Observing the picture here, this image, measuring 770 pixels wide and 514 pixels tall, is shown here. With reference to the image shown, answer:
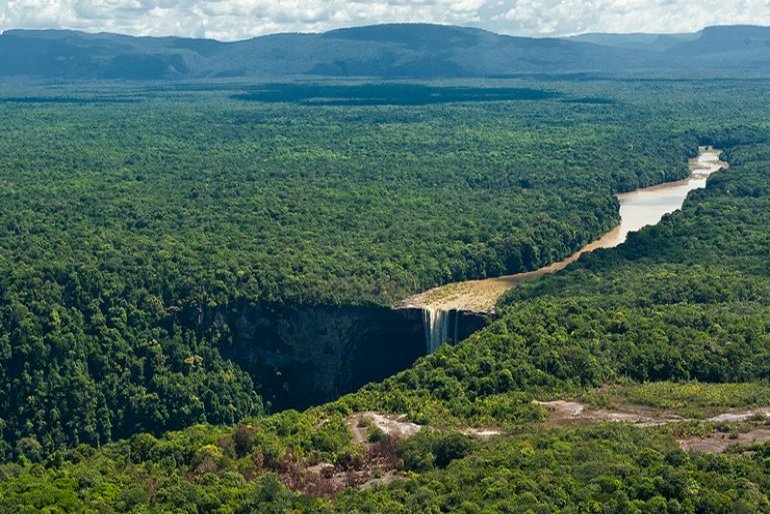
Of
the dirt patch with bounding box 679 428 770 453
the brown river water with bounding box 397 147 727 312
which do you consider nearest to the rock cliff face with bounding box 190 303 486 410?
the brown river water with bounding box 397 147 727 312

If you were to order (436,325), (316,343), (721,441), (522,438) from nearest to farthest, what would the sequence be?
1. (721,441)
2. (522,438)
3. (436,325)
4. (316,343)

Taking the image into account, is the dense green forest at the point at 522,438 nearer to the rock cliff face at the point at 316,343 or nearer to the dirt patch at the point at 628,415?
the dirt patch at the point at 628,415

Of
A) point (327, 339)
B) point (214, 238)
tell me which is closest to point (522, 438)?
point (327, 339)

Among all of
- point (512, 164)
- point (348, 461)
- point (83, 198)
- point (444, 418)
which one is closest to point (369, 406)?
point (444, 418)

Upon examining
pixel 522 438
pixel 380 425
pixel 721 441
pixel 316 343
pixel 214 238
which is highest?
pixel 721 441

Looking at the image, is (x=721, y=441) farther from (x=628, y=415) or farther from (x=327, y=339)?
(x=327, y=339)

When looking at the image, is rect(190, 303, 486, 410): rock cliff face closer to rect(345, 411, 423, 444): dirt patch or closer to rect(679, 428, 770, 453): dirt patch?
rect(345, 411, 423, 444): dirt patch

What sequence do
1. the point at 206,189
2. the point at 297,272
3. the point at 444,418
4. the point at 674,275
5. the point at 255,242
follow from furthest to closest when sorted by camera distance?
1. the point at 206,189
2. the point at 255,242
3. the point at 297,272
4. the point at 674,275
5. the point at 444,418

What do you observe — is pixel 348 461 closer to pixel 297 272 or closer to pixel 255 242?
pixel 297 272
